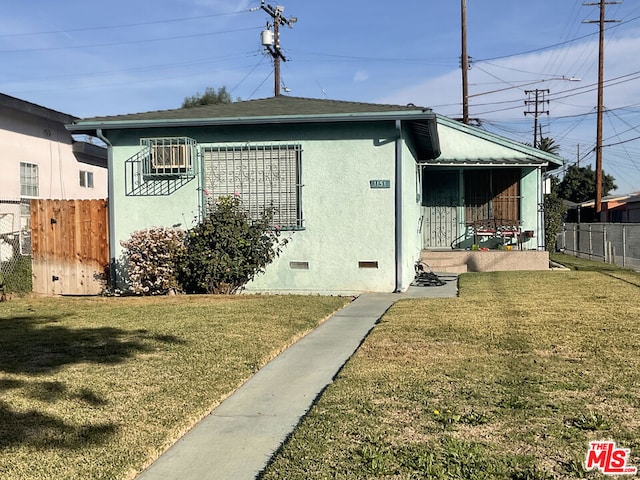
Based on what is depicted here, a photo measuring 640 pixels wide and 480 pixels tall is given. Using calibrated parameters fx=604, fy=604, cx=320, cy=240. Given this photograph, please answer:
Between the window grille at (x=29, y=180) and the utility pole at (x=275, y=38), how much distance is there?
1385 cm

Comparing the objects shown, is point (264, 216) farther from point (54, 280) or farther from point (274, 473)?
point (274, 473)

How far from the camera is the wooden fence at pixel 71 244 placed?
1247 centimetres

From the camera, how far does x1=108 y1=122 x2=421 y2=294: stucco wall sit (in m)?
11.5

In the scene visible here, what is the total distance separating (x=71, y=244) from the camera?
1253cm

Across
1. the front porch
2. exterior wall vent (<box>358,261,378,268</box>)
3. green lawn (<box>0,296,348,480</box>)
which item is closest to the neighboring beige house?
green lawn (<box>0,296,348,480</box>)

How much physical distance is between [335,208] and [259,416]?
730 cm

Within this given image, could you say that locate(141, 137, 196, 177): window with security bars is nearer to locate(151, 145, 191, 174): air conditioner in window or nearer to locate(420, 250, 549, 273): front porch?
locate(151, 145, 191, 174): air conditioner in window

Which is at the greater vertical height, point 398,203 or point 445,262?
point 398,203

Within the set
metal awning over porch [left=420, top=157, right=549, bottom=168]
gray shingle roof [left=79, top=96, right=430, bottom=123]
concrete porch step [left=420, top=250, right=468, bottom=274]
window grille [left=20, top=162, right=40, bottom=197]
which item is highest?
gray shingle roof [left=79, top=96, right=430, bottom=123]

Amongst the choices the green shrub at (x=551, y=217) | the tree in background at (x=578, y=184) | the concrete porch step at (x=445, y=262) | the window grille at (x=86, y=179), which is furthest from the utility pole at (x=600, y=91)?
the tree in background at (x=578, y=184)

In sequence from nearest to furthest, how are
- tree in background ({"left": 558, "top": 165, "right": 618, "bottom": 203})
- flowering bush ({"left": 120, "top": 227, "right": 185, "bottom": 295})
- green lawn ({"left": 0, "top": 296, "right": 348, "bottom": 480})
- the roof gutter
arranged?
green lawn ({"left": 0, "top": 296, "right": 348, "bottom": 480}) < the roof gutter < flowering bush ({"left": 120, "top": 227, "right": 185, "bottom": 295}) < tree in background ({"left": 558, "top": 165, "right": 618, "bottom": 203})

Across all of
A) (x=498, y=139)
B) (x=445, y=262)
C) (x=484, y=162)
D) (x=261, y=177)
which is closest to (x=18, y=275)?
(x=261, y=177)

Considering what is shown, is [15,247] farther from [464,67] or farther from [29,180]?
[464,67]
